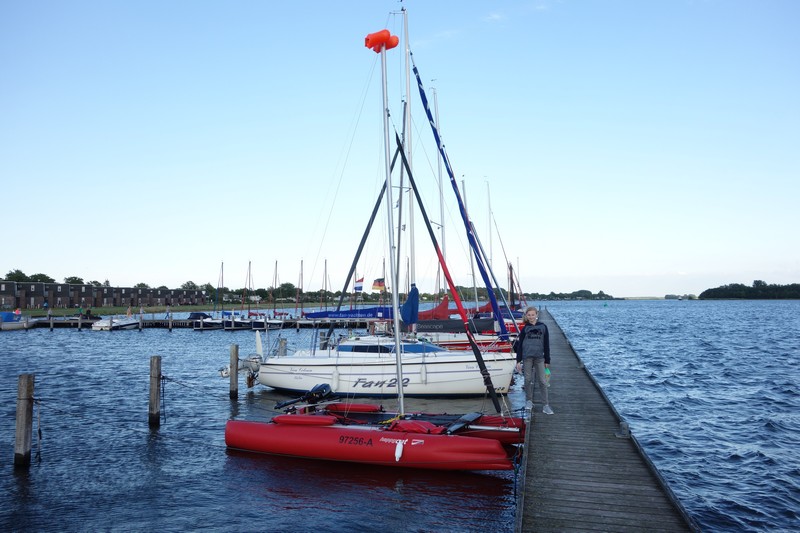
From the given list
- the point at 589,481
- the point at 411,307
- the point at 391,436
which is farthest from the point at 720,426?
the point at 391,436

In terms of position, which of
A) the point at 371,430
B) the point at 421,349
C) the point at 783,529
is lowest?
the point at 783,529

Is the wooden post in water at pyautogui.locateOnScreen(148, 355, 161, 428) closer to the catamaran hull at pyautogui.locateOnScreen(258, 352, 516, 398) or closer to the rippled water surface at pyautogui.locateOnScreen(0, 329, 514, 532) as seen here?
the rippled water surface at pyautogui.locateOnScreen(0, 329, 514, 532)

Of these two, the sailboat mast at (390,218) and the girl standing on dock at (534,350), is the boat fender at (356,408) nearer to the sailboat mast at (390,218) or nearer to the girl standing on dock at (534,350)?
the sailboat mast at (390,218)

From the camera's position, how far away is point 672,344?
46.2 metres

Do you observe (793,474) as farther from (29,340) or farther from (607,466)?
(29,340)

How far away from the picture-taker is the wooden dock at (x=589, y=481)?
7.51 m

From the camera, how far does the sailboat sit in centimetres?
1132

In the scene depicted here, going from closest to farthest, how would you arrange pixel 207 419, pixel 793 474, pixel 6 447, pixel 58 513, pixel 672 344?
pixel 58 513 → pixel 793 474 → pixel 6 447 → pixel 207 419 → pixel 672 344

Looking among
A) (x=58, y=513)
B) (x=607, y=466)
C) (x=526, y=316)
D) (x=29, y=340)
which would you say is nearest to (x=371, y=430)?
(x=526, y=316)

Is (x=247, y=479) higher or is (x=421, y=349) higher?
(x=421, y=349)

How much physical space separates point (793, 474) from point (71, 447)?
60.5 ft

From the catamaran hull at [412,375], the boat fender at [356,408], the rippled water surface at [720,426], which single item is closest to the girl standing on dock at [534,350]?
the rippled water surface at [720,426]

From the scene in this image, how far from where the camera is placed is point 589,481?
8789 mm

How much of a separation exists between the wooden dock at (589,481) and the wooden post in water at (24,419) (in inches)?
431
